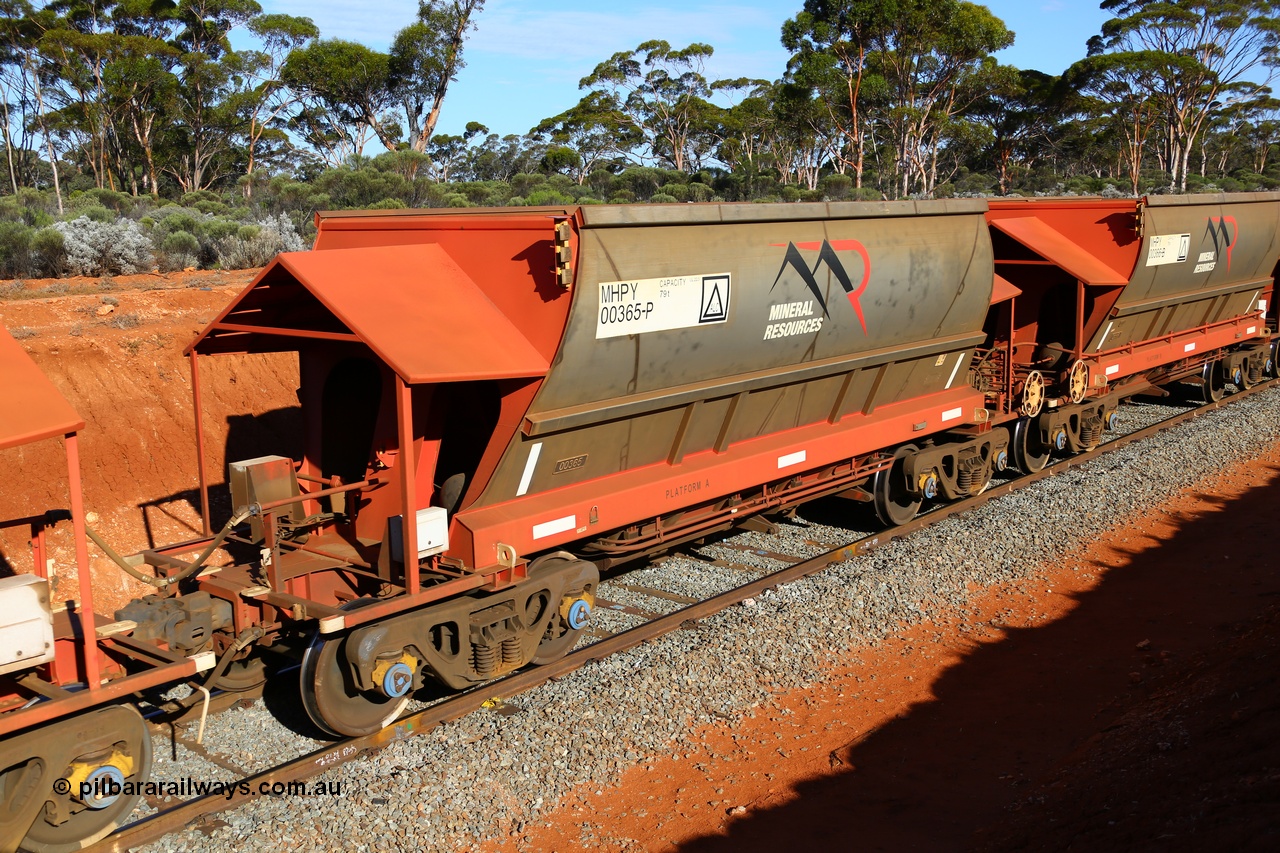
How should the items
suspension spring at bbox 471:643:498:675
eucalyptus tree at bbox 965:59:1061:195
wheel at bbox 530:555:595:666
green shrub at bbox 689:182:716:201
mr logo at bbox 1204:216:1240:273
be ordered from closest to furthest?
suspension spring at bbox 471:643:498:675, wheel at bbox 530:555:595:666, mr logo at bbox 1204:216:1240:273, green shrub at bbox 689:182:716:201, eucalyptus tree at bbox 965:59:1061:195

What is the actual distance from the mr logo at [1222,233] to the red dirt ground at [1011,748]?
7.64 meters

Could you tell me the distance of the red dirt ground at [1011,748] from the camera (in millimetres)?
5059

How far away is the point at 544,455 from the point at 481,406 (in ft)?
2.06

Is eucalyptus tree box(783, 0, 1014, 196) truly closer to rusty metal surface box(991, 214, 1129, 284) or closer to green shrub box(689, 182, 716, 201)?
green shrub box(689, 182, 716, 201)

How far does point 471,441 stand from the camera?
301 inches

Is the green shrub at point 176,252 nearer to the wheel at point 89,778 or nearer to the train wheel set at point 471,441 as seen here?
the train wheel set at point 471,441

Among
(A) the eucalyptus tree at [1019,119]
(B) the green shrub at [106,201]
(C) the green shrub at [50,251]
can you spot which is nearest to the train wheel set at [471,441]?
(C) the green shrub at [50,251]

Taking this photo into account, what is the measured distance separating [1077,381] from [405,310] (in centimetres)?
936

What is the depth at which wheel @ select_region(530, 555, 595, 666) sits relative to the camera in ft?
25.0

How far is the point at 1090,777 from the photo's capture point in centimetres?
561

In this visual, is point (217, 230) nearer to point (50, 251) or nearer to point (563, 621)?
point (50, 251)

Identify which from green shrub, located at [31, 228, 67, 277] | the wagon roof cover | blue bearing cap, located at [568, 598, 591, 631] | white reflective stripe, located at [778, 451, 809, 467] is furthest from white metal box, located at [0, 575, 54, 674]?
green shrub, located at [31, 228, 67, 277]

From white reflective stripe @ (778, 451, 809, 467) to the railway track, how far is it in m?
0.98

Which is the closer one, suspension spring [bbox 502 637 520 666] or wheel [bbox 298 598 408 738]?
wheel [bbox 298 598 408 738]
